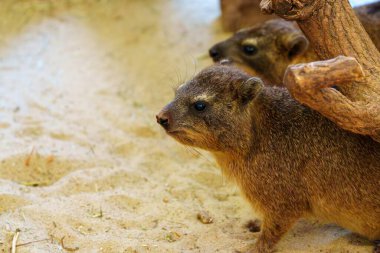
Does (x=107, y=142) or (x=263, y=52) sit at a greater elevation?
(x=263, y=52)

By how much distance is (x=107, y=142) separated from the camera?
621 centimetres

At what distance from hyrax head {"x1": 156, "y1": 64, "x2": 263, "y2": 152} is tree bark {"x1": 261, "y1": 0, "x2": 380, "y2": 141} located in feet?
1.98

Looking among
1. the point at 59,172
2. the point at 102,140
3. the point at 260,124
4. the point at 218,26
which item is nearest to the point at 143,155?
the point at 102,140

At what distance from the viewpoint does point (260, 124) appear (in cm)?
433

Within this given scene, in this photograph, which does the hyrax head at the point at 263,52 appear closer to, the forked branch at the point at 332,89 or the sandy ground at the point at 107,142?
the sandy ground at the point at 107,142

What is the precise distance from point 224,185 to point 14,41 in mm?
4516

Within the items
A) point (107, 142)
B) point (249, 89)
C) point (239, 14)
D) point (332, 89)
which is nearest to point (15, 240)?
point (249, 89)

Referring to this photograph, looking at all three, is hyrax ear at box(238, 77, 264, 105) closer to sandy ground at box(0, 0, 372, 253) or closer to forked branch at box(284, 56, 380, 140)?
forked branch at box(284, 56, 380, 140)

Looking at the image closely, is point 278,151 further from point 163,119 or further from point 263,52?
point 263,52

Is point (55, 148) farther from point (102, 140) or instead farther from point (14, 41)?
point (14, 41)

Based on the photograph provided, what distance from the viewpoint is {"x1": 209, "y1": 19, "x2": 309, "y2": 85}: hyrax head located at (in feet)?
20.8

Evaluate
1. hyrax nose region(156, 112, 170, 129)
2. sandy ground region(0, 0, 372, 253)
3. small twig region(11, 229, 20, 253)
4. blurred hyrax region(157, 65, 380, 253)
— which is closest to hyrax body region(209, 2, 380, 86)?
sandy ground region(0, 0, 372, 253)

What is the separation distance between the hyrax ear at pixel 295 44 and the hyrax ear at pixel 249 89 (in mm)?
2136

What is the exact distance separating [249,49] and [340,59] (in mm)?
3189
